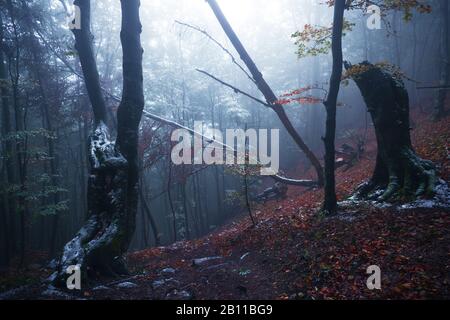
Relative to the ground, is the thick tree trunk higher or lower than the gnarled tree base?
higher

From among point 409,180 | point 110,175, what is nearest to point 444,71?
point 409,180

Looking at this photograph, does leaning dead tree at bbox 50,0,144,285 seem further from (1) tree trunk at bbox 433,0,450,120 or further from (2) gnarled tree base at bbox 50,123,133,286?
(1) tree trunk at bbox 433,0,450,120

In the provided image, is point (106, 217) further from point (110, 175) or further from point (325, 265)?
point (325, 265)

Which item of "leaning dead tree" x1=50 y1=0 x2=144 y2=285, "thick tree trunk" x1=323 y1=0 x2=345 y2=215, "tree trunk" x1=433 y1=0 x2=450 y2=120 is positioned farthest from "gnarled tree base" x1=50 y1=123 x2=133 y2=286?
"tree trunk" x1=433 y1=0 x2=450 y2=120

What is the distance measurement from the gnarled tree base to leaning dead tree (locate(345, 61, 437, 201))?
7.15m

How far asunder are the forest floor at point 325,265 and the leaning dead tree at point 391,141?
682 millimetres

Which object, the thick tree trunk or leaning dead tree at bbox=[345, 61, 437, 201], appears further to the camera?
leaning dead tree at bbox=[345, 61, 437, 201]

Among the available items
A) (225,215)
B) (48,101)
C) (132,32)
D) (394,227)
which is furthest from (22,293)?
(225,215)

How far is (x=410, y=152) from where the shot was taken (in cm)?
863

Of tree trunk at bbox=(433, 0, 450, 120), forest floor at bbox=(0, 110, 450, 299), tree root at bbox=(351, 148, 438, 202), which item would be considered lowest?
forest floor at bbox=(0, 110, 450, 299)

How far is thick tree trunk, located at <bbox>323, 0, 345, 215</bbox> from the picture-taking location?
788 centimetres

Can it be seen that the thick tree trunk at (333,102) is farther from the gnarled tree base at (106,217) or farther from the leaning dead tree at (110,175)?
the gnarled tree base at (106,217)

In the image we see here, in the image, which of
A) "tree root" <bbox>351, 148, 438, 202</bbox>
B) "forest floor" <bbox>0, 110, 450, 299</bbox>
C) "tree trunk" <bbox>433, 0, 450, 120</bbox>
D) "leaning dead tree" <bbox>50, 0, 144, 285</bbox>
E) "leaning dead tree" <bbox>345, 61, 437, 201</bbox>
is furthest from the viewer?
"tree trunk" <bbox>433, 0, 450, 120</bbox>
